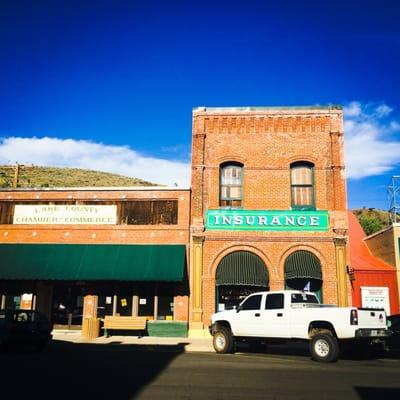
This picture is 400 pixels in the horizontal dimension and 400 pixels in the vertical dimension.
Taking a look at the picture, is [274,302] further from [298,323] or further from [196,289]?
[196,289]

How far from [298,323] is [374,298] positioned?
28.1ft

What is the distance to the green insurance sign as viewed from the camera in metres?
20.3

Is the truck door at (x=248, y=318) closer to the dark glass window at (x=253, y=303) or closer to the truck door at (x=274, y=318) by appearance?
the dark glass window at (x=253, y=303)

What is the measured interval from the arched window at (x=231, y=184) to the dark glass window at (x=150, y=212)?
228 cm

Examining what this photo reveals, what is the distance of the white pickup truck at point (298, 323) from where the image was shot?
12023 millimetres

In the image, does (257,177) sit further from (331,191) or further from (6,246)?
(6,246)

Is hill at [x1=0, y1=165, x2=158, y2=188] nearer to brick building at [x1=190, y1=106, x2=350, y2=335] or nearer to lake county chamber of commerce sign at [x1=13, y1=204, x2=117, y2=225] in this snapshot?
lake county chamber of commerce sign at [x1=13, y1=204, x2=117, y2=225]

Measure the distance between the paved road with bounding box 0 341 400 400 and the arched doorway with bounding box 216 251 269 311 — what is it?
5.81 meters

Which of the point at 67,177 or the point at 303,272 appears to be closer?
the point at 303,272

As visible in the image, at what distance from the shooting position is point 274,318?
13.5 metres

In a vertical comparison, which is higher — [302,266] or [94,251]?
[94,251]

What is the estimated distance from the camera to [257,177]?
21.0 meters

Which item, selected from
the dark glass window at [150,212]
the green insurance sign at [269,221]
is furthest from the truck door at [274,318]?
the dark glass window at [150,212]

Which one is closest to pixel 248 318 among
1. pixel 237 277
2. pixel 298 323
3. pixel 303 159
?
pixel 298 323
